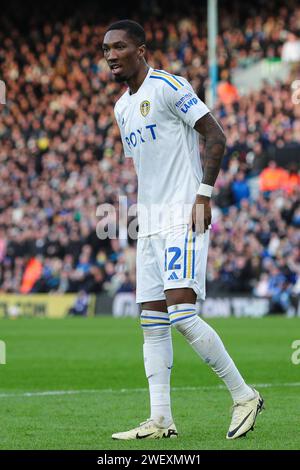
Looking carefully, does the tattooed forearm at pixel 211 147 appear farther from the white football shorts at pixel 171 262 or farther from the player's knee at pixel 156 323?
the player's knee at pixel 156 323

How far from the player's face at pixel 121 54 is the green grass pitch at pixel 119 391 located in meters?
2.43

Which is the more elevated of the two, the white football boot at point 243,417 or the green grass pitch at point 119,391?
the white football boot at point 243,417

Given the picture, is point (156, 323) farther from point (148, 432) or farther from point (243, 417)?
point (243, 417)

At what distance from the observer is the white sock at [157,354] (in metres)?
7.60

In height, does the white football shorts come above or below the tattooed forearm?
below

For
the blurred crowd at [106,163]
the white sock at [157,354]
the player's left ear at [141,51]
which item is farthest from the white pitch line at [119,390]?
the blurred crowd at [106,163]

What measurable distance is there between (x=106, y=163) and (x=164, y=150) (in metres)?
25.7

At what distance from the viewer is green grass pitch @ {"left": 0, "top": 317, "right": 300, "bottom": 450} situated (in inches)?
285

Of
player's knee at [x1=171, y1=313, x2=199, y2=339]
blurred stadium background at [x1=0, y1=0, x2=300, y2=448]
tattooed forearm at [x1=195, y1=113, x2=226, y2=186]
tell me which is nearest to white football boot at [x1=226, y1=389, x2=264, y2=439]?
player's knee at [x1=171, y1=313, x2=199, y2=339]

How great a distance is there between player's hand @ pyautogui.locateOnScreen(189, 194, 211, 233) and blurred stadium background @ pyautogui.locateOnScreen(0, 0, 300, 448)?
4973 millimetres

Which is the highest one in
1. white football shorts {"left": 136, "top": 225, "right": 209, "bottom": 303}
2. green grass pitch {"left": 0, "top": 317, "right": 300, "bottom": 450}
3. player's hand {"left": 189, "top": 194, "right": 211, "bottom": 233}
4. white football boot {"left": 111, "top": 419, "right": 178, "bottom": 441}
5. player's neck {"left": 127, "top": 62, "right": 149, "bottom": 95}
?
player's neck {"left": 127, "top": 62, "right": 149, "bottom": 95}

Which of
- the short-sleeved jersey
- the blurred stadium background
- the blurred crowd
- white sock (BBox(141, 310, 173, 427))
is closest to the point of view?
the short-sleeved jersey

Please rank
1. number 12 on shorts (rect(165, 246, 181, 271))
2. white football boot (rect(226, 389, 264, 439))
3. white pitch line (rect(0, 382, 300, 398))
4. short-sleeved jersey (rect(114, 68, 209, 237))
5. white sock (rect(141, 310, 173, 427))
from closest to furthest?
white football boot (rect(226, 389, 264, 439))
number 12 on shorts (rect(165, 246, 181, 271))
short-sleeved jersey (rect(114, 68, 209, 237))
white sock (rect(141, 310, 173, 427))
white pitch line (rect(0, 382, 300, 398))

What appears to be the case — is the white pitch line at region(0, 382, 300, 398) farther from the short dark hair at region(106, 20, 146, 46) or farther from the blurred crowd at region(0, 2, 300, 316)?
the blurred crowd at region(0, 2, 300, 316)
